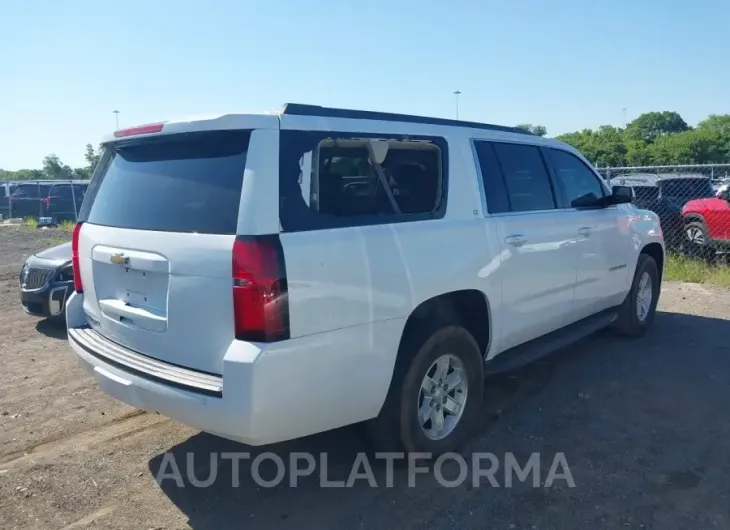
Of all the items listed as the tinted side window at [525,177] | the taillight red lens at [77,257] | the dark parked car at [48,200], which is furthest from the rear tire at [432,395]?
the dark parked car at [48,200]

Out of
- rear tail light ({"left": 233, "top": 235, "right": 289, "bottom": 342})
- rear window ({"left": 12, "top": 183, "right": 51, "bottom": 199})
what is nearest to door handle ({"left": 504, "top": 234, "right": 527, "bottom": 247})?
rear tail light ({"left": 233, "top": 235, "right": 289, "bottom": 342})

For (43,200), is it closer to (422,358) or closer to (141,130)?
(141,130)

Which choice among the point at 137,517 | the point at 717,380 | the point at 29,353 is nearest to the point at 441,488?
the point at 137,517

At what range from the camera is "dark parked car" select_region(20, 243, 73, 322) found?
6.57 metres

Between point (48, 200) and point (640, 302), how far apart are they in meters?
22.1

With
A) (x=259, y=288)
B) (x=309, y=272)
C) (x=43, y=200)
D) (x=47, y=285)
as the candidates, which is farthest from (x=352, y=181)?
(x=43, y=200)

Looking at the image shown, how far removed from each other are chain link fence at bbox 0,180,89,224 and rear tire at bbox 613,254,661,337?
64.1ft

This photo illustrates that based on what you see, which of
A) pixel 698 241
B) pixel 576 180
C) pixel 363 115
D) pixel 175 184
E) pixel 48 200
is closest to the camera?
pixel 175 184

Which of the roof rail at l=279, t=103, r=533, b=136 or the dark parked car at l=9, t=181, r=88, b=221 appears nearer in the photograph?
the roof rail at l=279, t=103, r=533, b=136

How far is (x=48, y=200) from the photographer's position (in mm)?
22859

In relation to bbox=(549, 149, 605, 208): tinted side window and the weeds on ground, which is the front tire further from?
bbox=(549, 149, 605, 208): tinted side window

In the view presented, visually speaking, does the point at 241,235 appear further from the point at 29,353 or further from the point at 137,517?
the point at 29,353

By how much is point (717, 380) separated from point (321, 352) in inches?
156

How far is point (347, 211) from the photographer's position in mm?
3266
